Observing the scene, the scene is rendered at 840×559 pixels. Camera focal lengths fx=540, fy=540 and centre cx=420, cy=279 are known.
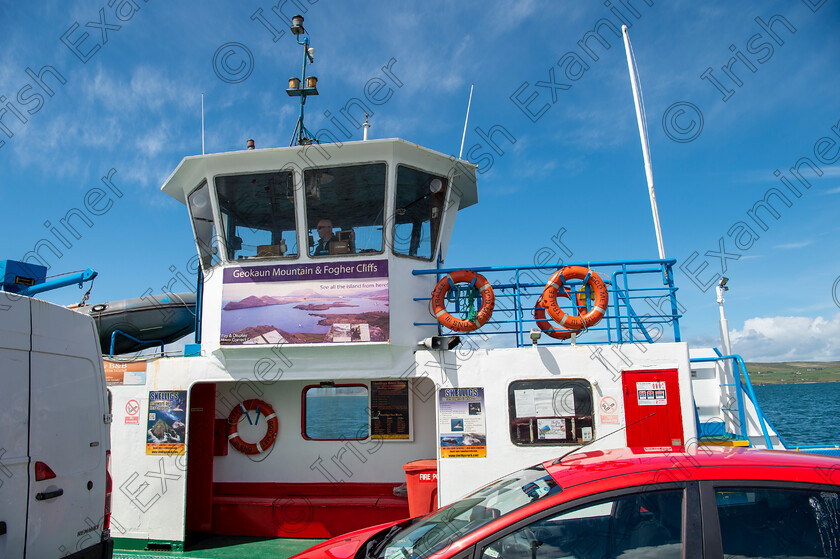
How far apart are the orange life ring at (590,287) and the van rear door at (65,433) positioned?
17.0 ft

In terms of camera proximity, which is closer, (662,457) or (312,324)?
(662,457)

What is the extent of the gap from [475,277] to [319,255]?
86.0 inches

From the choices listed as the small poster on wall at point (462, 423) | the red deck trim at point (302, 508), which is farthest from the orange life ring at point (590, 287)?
the red deck trim at point (302, 508)

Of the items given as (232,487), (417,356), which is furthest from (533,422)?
(232,487)

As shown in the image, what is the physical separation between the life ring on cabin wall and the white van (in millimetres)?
3540

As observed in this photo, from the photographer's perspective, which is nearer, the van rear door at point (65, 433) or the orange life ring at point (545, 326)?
the van rear door at point (65, 433)

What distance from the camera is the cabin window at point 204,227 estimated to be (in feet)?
26.0

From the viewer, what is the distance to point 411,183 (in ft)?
25.5

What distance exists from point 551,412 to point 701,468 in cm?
401

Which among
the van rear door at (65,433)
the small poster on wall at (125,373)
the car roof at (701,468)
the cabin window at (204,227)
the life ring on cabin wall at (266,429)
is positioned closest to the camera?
the car roof at (701,468)

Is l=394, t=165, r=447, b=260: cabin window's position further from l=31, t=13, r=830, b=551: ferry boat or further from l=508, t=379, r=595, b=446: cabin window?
l=508, t=379, r=595, b=446: cabin window

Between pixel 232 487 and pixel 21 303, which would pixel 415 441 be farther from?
pixel 21 303

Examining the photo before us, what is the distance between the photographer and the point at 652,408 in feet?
22.0

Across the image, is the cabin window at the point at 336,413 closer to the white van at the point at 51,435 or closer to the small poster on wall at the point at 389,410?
the small poster on wall at the point at 389,410
